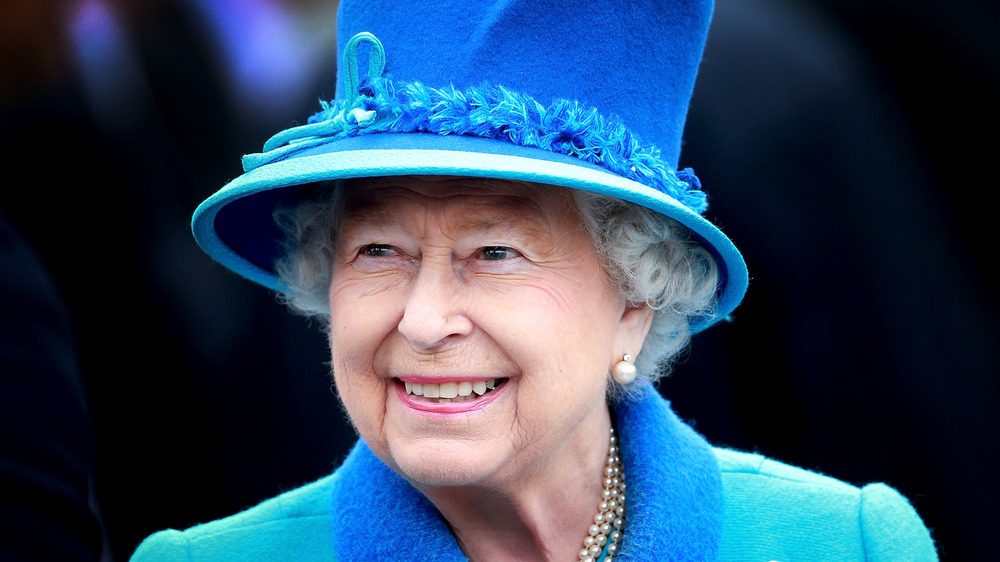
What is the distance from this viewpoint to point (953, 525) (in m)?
3.55

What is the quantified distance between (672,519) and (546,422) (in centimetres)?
47

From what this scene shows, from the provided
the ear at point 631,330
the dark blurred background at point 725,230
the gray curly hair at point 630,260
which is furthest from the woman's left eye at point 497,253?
the dark blurred background at point 725,230

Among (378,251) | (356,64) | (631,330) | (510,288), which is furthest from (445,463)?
(356,64)

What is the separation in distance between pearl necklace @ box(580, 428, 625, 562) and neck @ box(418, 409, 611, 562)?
25 mm

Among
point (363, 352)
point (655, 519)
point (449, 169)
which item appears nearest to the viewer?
point (449, 169)

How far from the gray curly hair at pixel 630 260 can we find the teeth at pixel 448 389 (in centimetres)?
42

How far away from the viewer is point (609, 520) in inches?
105

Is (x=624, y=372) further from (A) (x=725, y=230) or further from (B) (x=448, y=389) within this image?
(A) (x=725, y=230)

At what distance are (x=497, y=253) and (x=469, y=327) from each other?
7.2 inches

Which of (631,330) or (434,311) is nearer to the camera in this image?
(434,311)

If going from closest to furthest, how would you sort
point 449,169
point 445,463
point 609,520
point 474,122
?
point 449,169 → point 474,122 → point 445,463 → point 609,520

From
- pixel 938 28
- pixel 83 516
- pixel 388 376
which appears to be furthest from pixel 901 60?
pixel 83 516

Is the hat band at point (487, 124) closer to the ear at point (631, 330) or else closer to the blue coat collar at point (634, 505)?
the ear at point (631, 330)

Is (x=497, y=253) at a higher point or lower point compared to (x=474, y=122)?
lower
